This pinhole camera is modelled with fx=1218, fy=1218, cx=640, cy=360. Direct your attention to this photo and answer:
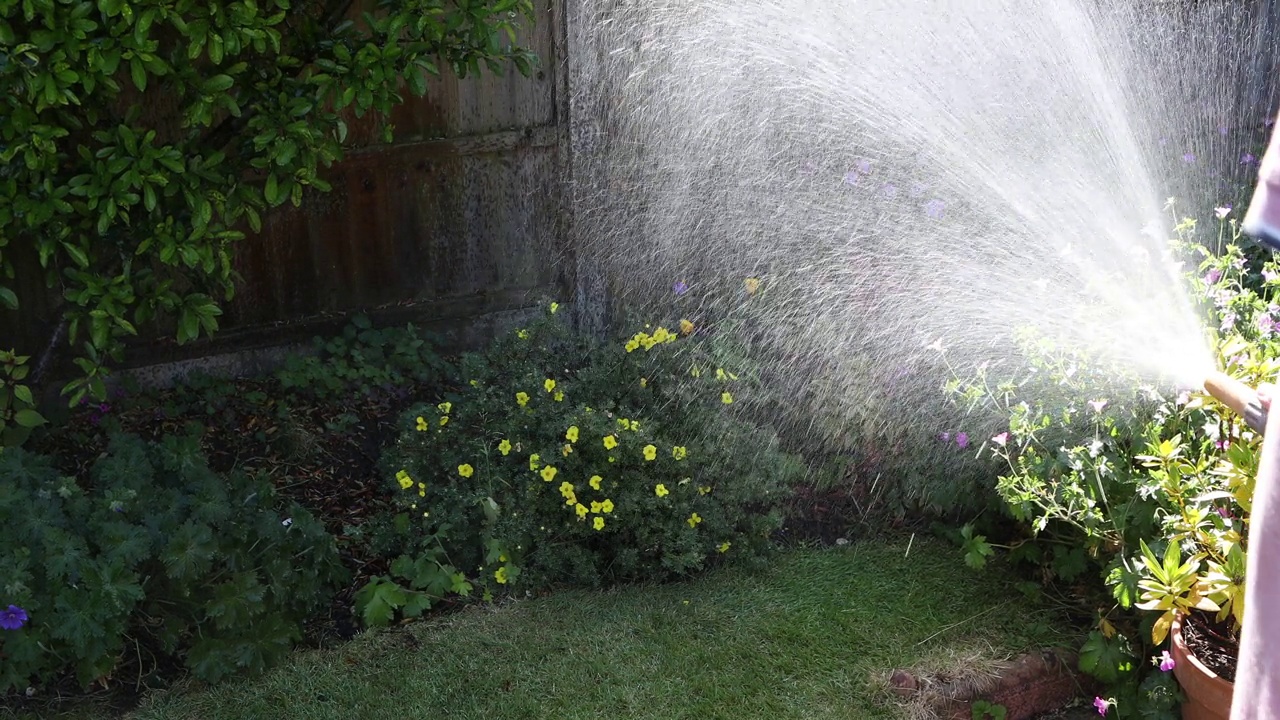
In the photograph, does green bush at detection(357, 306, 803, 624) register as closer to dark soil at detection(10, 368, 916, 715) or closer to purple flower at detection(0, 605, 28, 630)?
dark soil at detection(10, 368, 916, 715)

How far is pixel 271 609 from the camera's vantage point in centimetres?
318

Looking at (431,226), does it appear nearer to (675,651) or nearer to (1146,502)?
(675,651)

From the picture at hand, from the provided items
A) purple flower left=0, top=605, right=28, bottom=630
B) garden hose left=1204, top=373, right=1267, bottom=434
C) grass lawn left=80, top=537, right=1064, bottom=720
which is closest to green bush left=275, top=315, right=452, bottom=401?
grass lawn left=80, top=537, right=1064, bottom=720

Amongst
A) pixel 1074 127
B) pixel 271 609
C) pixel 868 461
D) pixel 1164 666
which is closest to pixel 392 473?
pixel 271 609

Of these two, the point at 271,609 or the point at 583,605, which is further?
the point at 583,605

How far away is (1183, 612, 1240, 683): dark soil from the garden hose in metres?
1.33

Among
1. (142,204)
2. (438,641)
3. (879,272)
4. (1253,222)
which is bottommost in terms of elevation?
(438,641)

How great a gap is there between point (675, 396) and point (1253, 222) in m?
2.55

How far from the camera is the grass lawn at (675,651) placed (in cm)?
299

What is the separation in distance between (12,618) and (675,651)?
1.60 m

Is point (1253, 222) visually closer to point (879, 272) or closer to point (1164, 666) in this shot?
point (1164, 666)

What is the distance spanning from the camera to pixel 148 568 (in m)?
3.10

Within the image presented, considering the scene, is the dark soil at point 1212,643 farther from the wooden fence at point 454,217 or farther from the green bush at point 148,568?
the wooden fence at point 454,217

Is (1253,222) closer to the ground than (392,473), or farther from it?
farther from it
